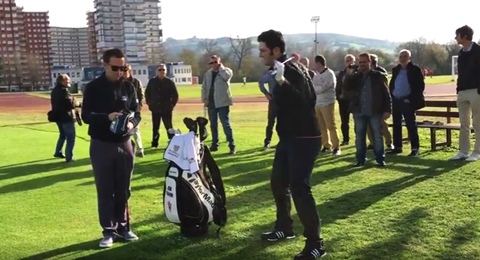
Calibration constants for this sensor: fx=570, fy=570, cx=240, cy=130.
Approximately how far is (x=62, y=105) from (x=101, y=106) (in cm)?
646

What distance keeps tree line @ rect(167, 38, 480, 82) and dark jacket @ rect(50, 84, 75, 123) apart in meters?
45.9

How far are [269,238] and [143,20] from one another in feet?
504

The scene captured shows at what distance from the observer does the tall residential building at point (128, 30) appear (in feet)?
482

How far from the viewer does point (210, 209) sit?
19.5 feet

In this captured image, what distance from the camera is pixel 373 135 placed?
9.88 meters

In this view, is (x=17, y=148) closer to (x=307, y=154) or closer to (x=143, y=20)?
(x=307, y=154)

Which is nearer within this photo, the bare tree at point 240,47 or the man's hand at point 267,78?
the man's hand at point 267,78

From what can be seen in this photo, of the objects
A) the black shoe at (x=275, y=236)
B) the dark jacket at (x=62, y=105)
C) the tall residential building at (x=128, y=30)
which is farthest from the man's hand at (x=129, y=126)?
the tall residential building at (x=128, y=30)

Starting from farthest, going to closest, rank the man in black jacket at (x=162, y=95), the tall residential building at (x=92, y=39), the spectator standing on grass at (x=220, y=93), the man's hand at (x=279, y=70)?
the tall residential building at (x=92, y=39)
the man in black jacket at (x=162, y=95)
the spectator standing on grass at (x=220, y=93)
the man's hand at (x=279, y=70)

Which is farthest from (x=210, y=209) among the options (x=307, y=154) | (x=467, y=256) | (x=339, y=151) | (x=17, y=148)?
(x=17, y=148)

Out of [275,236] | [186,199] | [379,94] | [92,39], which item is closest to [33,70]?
[92,39]

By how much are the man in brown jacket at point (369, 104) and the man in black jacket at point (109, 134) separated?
505 cm

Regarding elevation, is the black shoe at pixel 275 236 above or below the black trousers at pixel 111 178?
below

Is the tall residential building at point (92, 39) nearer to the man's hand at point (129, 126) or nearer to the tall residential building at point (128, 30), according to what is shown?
the tall residential building at point (128, 30)
